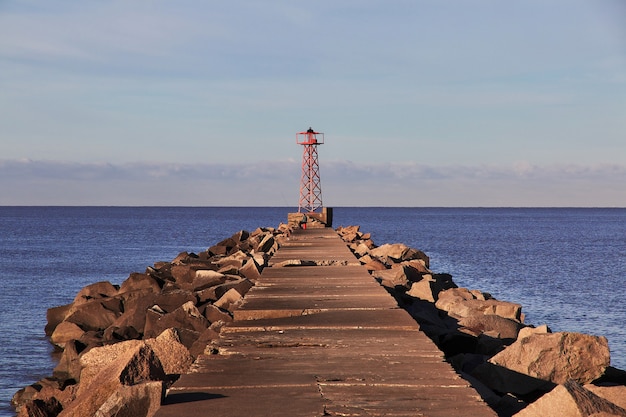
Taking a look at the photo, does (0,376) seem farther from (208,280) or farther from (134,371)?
(134,371)

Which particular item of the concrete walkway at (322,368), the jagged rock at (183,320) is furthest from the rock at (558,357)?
the jagged rock at (183,320)

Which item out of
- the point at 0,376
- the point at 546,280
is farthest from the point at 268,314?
the point at 546,280

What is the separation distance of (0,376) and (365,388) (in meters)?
8.85

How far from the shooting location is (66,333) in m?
14.2

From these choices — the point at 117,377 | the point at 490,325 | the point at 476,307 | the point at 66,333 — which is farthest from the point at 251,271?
the point at 117,377

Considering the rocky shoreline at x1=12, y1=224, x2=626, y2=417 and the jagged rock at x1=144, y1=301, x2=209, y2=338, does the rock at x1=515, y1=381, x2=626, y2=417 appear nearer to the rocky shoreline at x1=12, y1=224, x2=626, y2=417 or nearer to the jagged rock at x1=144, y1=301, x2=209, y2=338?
the rocky shoreline at x1=12, y1=224, x2=626, y2=417

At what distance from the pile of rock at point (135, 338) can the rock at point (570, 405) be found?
216 centimetres

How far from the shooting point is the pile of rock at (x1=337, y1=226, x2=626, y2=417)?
4727 mm

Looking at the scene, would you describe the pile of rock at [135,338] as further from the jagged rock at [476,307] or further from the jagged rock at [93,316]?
the jagged rock at [476,307]

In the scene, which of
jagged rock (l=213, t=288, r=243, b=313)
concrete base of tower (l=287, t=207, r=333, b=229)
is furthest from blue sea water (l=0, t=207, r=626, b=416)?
concrete base of tower (l=287, t=207, r=333, b=229)

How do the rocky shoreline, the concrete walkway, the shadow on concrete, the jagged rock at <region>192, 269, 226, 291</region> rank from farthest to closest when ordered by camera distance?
the jagged rock at <region>192, 269, 226, 291</region>
the rocky shoreline
the shadow on concrete
the concrete walkway

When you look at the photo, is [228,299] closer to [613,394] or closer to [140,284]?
[613,394]

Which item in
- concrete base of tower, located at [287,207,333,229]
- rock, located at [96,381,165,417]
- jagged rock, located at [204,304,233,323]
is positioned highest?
concrete base of tower, located at [287,207,333,229]

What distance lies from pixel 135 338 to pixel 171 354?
478 cm
